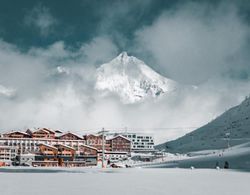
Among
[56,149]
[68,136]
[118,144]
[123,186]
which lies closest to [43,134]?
[68,136]

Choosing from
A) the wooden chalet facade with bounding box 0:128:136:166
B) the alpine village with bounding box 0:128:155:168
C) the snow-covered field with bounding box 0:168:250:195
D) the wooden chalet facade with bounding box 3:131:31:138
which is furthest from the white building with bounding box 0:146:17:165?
the snow-covered field with bounding box 0:168:250:195

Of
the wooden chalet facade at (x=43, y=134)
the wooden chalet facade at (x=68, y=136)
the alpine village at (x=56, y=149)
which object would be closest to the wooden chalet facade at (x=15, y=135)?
the alpine village at (x=56, y=149)

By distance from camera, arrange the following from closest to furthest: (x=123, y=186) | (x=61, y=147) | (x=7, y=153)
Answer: (x=123, y=186) → (x=61, y=147) → (x=7, y=153)

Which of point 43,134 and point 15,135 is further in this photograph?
point 43,134

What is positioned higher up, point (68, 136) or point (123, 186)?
point (68, 136)

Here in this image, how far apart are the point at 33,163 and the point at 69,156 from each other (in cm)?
1464

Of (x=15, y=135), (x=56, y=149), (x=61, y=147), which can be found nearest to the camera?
(x=56, y=149)

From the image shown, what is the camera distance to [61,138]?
567ft

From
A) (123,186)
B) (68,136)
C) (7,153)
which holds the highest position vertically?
(68,136)

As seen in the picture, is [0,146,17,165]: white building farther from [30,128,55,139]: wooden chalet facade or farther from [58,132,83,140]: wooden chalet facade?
[58,132,83,140]: wooden chalet facade

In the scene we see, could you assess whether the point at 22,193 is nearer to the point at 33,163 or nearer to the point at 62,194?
the point at 62,194

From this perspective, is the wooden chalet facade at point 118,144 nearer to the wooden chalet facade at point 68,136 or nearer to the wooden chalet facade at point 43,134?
the wooden chalet facade at point 68,136

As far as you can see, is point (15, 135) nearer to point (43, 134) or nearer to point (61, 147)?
point (43, 134)

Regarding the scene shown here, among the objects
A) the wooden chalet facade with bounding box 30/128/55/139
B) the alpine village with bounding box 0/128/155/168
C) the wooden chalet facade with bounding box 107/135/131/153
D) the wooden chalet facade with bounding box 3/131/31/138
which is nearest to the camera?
the alpine village with bounding box 0/128/155/168
